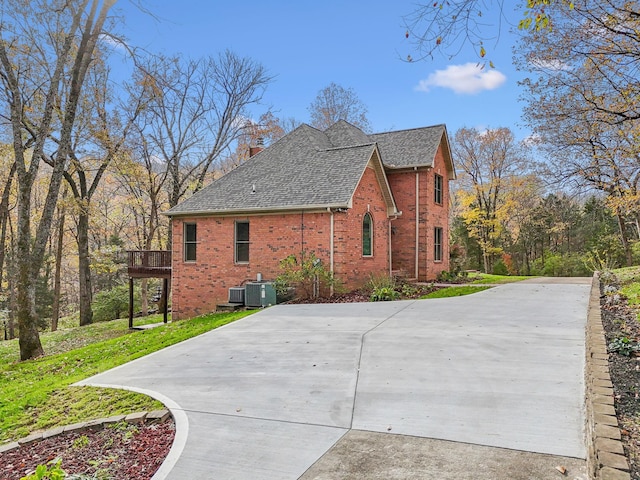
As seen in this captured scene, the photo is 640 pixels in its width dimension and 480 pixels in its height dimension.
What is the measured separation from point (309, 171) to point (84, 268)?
13601 mm

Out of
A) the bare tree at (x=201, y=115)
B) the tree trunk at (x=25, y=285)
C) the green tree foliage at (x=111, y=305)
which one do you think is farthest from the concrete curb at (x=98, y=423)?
the green tree foliage at (x=111, y=305)

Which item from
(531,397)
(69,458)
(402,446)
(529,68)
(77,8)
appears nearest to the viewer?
(402,446)

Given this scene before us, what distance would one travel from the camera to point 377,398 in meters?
4.77

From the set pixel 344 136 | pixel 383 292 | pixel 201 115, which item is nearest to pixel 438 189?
pixel 344 136

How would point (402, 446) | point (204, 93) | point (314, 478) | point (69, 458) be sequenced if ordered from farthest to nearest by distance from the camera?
point (204, 93) < point (69, 458) < point (402, 446) < point (314, 478)

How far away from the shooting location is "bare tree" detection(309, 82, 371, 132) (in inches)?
1312

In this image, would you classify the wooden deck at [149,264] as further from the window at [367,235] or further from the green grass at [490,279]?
the green grass at [490,279]

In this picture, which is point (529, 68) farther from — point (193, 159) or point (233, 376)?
point (193, 159)

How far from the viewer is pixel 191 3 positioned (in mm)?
12336

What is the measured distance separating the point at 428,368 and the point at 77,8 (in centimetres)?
1378

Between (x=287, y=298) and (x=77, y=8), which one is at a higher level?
(x=77, y=8)

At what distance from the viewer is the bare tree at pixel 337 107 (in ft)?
109

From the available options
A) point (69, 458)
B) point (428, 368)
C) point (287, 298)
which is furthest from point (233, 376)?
point (287, 298)

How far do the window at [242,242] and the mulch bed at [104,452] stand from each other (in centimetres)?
1079
